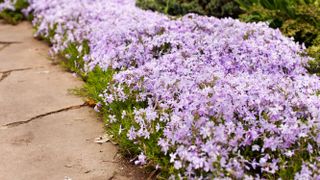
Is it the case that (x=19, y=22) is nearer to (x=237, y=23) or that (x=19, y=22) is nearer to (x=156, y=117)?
(x=237, y=23)

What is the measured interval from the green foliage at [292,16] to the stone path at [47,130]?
7.43 feet

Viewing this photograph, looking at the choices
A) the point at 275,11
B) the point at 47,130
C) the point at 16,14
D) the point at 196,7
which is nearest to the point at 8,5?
the point at 16,14

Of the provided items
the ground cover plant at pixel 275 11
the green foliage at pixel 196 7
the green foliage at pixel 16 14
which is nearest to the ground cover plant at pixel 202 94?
the ground cover plant at pixel 275 11

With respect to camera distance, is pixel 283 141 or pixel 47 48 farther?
pixel 47 48

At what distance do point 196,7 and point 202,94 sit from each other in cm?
354

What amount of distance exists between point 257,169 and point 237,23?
92.7 inches

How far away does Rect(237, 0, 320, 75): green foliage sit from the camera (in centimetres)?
523

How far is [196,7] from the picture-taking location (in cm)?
682

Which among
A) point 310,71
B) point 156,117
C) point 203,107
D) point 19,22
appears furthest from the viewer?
point 19,22

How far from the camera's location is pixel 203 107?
3334 millimetres

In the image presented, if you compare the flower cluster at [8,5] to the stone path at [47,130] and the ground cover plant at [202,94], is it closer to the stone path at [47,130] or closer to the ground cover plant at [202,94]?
the stone path at [47,130]

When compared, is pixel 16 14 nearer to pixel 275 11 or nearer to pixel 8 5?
pixel 8 5

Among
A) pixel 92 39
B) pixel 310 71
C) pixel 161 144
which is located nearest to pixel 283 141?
pixel 161 144

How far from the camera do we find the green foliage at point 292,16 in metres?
5.23
